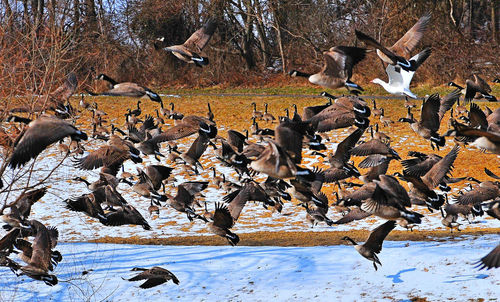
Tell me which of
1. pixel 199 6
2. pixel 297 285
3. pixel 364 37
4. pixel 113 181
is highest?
pixel 199 6

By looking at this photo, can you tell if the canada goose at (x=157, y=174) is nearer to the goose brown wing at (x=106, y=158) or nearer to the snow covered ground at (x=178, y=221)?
the goose brown wing at (x=106, y=158)

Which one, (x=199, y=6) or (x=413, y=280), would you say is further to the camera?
(x=199, y=6)

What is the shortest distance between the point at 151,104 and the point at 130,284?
17016mm

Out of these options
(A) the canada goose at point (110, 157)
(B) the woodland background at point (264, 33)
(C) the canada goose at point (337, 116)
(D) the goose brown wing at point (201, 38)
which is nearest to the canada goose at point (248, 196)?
(C) the canada goose at point (337, 116)

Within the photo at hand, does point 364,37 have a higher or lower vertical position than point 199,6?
A: lower

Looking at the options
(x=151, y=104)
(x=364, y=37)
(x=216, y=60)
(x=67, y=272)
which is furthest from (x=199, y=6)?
(x=364, y=37)

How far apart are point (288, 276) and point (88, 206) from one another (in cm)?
381

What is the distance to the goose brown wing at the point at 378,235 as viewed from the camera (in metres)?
9.79

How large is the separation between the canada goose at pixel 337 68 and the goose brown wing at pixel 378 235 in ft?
7.12

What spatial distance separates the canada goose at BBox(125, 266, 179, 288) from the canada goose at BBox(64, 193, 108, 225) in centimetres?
106

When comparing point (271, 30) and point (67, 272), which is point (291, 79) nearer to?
point (271, 30)

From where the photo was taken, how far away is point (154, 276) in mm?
10633

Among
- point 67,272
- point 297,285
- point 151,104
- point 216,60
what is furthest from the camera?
point 216,60

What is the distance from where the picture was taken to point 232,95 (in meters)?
29.7
